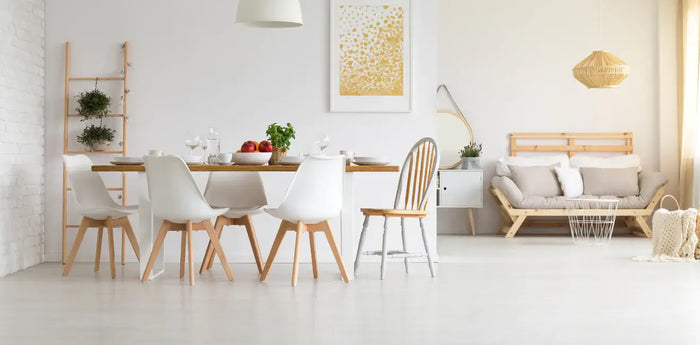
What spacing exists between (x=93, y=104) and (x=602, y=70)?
5.10 metres

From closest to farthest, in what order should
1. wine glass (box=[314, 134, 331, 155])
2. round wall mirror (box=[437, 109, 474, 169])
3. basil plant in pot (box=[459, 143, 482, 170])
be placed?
wine glass (box=[314, 134, 331, 155]) < basil plant in pot (box=[459, 143, 482, 170]) < round wall mirror (box=[437, 109, 474, 169])

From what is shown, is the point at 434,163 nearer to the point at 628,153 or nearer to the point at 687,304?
the point at 687,304

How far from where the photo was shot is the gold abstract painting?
6.60m

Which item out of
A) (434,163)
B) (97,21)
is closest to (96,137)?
(97,21)

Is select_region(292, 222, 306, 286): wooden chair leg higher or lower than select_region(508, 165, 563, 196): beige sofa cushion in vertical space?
lower

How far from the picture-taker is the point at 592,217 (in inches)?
373

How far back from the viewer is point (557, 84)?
33.4ft

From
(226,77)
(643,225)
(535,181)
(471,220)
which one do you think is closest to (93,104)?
(226,77)

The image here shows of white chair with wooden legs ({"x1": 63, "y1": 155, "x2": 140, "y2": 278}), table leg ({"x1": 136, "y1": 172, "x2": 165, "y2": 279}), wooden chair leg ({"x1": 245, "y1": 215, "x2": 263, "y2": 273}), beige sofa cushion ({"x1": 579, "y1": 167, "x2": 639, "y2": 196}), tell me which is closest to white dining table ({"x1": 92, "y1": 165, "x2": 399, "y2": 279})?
table leg ({"x1": 136, "y1": 172, "x2": 165, "y2": 279})

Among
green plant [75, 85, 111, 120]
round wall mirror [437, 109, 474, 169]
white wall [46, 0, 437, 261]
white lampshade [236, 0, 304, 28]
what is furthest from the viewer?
round wall mirror [437, 109, 474, 169]

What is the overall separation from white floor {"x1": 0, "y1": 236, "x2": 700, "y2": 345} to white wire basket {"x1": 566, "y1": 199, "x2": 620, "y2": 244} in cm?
236

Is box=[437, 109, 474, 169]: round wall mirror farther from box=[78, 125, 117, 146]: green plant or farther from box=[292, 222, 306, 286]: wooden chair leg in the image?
box=[292, 222, 306, 286]: wooden chair leg

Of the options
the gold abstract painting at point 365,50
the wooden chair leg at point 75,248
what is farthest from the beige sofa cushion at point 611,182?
the wooden chair leg at point 75,248

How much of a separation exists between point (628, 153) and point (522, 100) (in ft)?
4.47
